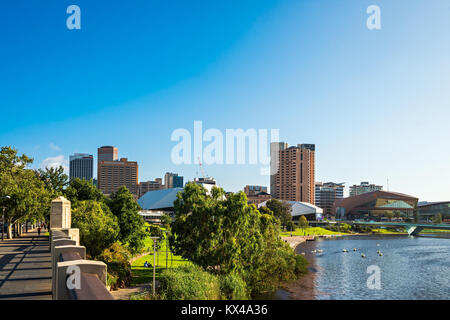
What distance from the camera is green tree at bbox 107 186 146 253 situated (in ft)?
142

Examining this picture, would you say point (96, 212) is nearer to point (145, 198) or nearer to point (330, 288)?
point (330, 288)

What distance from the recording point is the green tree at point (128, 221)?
142 ft

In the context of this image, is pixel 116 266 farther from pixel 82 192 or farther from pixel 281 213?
pixel 281 213

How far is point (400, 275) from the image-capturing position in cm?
4950

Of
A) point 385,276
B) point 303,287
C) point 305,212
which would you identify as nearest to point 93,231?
point 303,287

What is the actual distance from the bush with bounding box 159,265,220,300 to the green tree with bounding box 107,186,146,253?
18342 mm

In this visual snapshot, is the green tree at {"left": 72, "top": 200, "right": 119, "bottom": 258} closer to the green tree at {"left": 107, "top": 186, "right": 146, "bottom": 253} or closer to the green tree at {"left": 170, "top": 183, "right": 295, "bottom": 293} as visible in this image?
the green tree at {"left": 170, "top": 183, "right": 295, "bottom": 293}

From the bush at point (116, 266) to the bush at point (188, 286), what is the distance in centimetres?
666

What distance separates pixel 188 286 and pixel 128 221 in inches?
898

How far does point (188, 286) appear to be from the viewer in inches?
912

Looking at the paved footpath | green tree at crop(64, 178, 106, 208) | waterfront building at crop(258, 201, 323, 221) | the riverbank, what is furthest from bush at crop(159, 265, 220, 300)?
waterfront building at crop(258, 201, 323, 221)

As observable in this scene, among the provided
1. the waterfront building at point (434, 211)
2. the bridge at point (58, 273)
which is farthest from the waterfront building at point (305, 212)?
the bridge at point (58, 273)

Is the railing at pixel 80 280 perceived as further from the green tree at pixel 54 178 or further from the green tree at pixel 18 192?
the green tree at pixel 54 178
